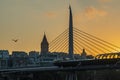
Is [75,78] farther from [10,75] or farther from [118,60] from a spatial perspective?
[10,75]

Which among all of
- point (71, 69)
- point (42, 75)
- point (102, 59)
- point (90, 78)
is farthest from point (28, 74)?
point (102, 59)

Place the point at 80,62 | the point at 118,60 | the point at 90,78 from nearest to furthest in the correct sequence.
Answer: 1. the point at 118,60
2. the point at 80,62
3. the point at 90,78

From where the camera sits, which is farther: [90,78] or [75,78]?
[90,78]

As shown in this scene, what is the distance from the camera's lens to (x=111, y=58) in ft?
289

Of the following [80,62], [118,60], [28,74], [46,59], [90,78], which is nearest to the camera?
[118,60]

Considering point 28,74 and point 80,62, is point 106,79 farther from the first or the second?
point 28,74

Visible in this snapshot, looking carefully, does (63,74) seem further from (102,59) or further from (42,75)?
(102,59)

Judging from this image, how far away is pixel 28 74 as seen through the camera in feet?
398

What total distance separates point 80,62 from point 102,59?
6.03 metres

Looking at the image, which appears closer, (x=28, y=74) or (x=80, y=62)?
(x=80, y=62)

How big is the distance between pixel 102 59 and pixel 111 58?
5.95 feet

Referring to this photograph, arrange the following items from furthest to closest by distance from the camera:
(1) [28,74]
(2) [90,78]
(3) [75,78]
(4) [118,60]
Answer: (1) [28,74] → (2) [90,78] → (3) [75,78] → (4) [118,60]

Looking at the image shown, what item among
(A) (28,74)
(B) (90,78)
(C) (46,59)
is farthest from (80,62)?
(C) (46,59)

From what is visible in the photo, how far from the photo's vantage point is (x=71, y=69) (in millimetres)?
97688
